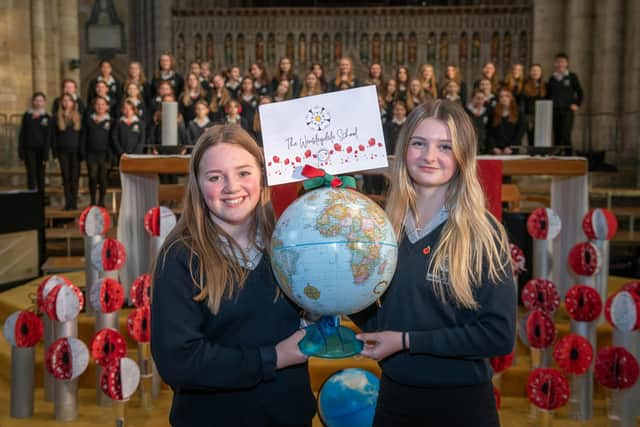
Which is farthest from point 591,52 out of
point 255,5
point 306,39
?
point 255,5

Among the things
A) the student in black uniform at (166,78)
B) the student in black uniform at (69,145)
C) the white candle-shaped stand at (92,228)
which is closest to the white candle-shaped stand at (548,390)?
the white candle-shaped stand at (92,228)

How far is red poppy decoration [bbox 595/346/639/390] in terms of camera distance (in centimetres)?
303

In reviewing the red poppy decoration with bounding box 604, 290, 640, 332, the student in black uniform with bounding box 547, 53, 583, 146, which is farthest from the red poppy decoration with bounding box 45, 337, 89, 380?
the student in black uniform with bounding box 547, 53, 583, 146

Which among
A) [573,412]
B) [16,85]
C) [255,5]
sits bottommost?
[573,412]

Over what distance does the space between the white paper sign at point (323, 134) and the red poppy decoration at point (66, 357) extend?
7.37ft

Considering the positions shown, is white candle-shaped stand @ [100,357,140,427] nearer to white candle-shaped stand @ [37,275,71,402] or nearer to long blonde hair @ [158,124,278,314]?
white candle-shaped stand @ [37,275,71,402]

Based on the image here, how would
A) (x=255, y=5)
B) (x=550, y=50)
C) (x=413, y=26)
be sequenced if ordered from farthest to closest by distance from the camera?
(x=255, y=5) < (x=413, y=26) < (x=550, y=50)

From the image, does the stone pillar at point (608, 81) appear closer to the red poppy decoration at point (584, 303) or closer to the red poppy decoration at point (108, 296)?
the red poppy decoration at point (584, 303)

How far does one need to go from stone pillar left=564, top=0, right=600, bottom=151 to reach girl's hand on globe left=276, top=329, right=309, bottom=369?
430 inches

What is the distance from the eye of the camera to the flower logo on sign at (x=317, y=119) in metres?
1.55

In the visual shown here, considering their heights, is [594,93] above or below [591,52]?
below

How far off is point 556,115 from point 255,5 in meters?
10.3

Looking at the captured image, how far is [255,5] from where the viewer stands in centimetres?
1734

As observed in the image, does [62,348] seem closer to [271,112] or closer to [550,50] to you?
[271,112]
